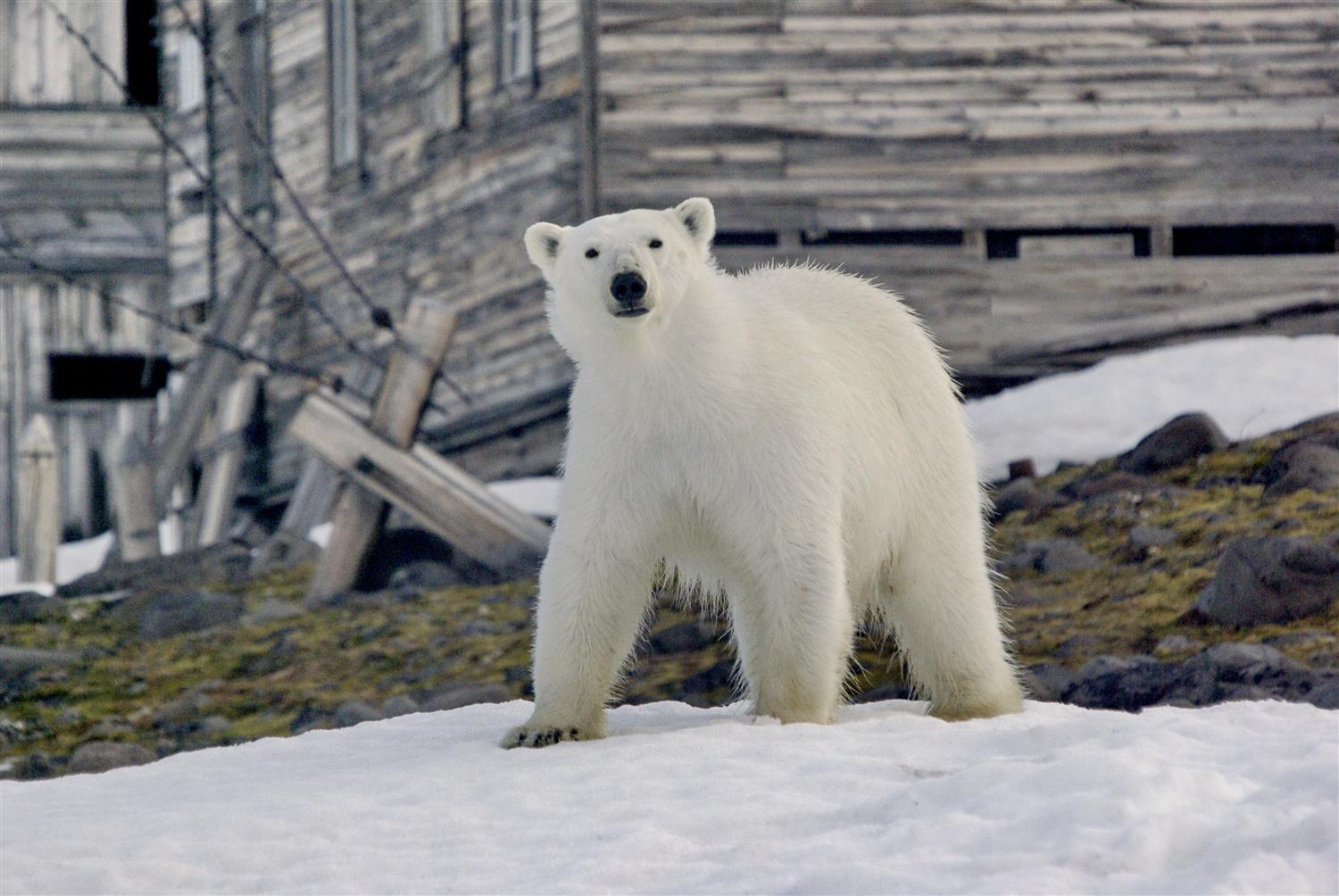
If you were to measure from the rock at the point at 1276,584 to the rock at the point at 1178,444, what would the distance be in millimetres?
2436

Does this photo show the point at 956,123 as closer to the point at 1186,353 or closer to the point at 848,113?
the point at 848,113

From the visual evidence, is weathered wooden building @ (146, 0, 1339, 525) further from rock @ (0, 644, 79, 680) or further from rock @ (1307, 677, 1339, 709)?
rock @ (1307, 677, 1339, 709)

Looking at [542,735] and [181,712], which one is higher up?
[542,735]

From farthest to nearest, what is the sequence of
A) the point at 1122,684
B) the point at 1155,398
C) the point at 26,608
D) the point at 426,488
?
1. the point at 26,608
2. the point at 1155,398
3. the point at 426,488
4. the point at 1122,684

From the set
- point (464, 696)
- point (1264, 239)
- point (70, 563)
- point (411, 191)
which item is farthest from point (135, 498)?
point (1264, 239)

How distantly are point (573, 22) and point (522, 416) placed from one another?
277cm

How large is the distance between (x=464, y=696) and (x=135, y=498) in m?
6.17

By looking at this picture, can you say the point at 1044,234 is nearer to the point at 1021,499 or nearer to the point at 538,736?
the point at 1021,499

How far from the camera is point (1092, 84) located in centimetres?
1197

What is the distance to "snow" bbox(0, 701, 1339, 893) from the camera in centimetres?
288

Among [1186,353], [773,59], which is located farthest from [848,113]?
[1186,353]

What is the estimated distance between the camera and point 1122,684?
5922 mm

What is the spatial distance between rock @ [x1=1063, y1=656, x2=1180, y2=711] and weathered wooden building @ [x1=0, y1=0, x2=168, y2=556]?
12199 mm

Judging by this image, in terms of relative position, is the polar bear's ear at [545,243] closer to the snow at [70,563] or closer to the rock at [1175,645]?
the rock at [1175,645]
